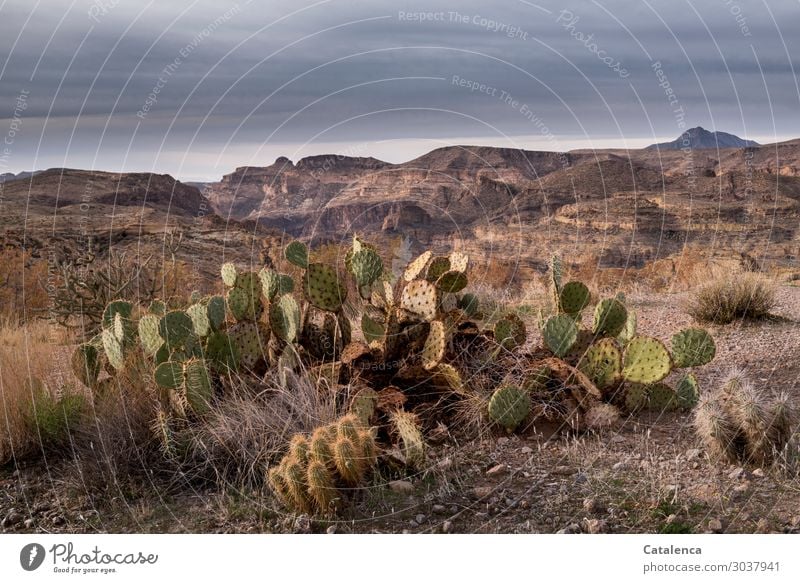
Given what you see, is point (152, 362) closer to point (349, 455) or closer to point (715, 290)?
point (349, 455)

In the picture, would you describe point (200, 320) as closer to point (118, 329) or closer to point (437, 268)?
point (118, 329)

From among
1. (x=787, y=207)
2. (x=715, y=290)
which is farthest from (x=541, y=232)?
(x=715, y=290)

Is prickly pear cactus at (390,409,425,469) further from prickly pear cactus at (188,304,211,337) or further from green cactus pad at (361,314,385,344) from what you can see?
prickly pear cactus at (188,304,211,337)

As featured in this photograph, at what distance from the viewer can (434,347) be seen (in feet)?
19.1

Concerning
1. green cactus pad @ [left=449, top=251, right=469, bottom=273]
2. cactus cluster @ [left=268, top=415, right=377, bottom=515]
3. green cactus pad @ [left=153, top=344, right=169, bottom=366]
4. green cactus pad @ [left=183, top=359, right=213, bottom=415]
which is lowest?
cactus cluster @ [left=268, top=415, right=377, bottom=515]

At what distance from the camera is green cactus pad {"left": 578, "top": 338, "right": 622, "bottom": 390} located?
5949mm

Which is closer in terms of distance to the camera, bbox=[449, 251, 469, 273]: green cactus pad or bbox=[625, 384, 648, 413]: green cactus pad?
bbox=[625, 384, 648, 413]: green cactus pad

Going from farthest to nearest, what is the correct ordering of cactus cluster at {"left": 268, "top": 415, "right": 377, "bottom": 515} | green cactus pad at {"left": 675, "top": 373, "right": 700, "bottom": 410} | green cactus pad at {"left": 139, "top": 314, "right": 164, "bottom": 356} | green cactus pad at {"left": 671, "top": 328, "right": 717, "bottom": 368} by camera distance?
1. green cactus pad at {"left": 671, "top": 328, "right": 717, "bottom": 368}
2. green cactus pad at {"left": 675, "top": 373, "right": 700, "bottom": 410}
3. green cactus pad at {"left": 139, "top": 314, "right": 164, "bottom": 356}
4. cactus cluster at {"left": 268, "top": 415, "right": 377, "bottom": 515}

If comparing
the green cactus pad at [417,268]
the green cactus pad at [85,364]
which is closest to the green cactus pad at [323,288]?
the green cactus pad at [417,268]

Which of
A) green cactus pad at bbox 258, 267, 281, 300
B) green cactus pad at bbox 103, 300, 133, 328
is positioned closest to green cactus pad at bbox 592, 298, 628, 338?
green cactus pad at bbox 258, 267, 281, 300

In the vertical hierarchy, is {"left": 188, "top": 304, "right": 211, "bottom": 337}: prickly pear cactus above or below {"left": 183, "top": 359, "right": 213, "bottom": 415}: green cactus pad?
above

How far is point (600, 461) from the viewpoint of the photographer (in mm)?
5105

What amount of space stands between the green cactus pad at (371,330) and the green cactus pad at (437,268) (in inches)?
32.8

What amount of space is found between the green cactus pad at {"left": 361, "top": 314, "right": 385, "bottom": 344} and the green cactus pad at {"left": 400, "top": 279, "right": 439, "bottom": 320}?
0.25 metres
